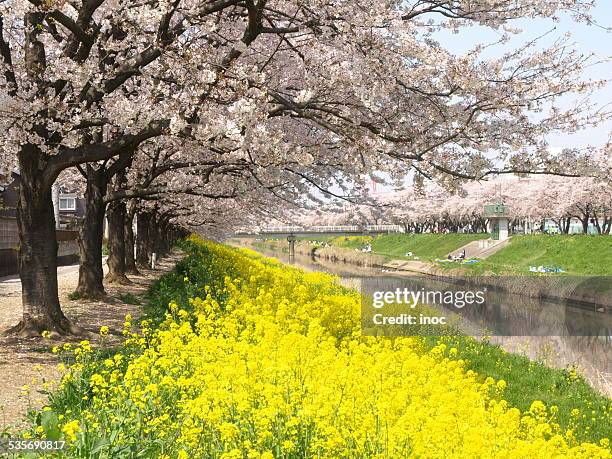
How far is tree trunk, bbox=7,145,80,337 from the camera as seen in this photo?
12523 millimetres

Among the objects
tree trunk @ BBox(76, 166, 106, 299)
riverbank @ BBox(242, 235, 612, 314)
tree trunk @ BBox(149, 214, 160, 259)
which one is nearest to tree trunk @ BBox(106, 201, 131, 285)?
tree trunk @ BBox(76, 166, 106, 299)

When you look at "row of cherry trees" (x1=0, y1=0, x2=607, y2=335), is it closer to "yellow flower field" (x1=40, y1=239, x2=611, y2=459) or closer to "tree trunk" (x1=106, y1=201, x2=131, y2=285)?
"yellow flower field" (x1=40, y1=239, x2=611, y2=459)

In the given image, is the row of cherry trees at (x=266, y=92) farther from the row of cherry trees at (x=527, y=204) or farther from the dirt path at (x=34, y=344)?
the row of cherry trees at (x=527, y=204)

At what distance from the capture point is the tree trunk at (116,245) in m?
23.1


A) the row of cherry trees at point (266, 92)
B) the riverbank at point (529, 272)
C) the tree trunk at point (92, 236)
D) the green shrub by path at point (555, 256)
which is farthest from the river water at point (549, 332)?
the tree trunk at point (92, 236)

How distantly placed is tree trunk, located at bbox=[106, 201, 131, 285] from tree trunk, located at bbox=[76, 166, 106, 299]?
4268 mm

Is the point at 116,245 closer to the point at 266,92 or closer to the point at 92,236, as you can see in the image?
the point at 92,236

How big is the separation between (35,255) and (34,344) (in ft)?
5.60

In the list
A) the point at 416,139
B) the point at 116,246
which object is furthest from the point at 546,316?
the point at 416,139

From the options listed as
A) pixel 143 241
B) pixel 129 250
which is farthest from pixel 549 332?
pixel 143 241

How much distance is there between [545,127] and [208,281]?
10.6m

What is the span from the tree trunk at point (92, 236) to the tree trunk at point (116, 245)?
4.27 meters

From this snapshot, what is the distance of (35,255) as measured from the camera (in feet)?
41.7

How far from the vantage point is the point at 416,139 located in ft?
39.6
